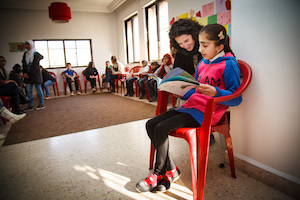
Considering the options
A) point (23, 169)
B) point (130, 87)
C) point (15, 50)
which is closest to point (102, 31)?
point (15, 50)

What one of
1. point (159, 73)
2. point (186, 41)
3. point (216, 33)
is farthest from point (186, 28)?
point (159, 73)

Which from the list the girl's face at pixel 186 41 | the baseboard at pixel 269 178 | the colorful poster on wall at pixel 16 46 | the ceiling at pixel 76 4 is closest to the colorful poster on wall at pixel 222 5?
the girl's face at pixel 186 41

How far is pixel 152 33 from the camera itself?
5527 millimetres

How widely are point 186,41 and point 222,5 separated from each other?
6.88 ft

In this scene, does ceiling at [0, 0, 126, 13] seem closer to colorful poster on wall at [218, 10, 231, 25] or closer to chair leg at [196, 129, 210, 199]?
colorful poster on wall at [218, 10, 231, 25]

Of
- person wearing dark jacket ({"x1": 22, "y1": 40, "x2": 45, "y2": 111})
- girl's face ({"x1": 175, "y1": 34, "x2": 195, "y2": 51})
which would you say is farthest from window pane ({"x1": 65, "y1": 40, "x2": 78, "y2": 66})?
girl's face ({"x1": 175, "y1": 34, "x2": 195, "y2": 51})

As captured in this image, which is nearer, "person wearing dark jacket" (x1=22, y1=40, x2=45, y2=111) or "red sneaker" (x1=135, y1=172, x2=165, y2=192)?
"red sneaker" (x1=135, y1=172, x2=165, y2=192)

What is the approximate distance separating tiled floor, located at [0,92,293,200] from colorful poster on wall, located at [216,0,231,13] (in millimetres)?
2172

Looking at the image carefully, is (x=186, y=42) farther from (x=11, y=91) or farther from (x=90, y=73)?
(x=90, y=73)

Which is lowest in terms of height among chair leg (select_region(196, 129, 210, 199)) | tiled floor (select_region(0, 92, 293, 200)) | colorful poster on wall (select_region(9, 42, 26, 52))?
tiled floor (select_region(0, 92, 293, 200))

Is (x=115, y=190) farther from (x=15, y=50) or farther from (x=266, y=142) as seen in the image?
(x=15, y=50)

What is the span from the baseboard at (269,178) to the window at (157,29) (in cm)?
401

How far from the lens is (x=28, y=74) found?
3836 mm

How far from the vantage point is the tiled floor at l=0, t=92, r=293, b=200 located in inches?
43.9
